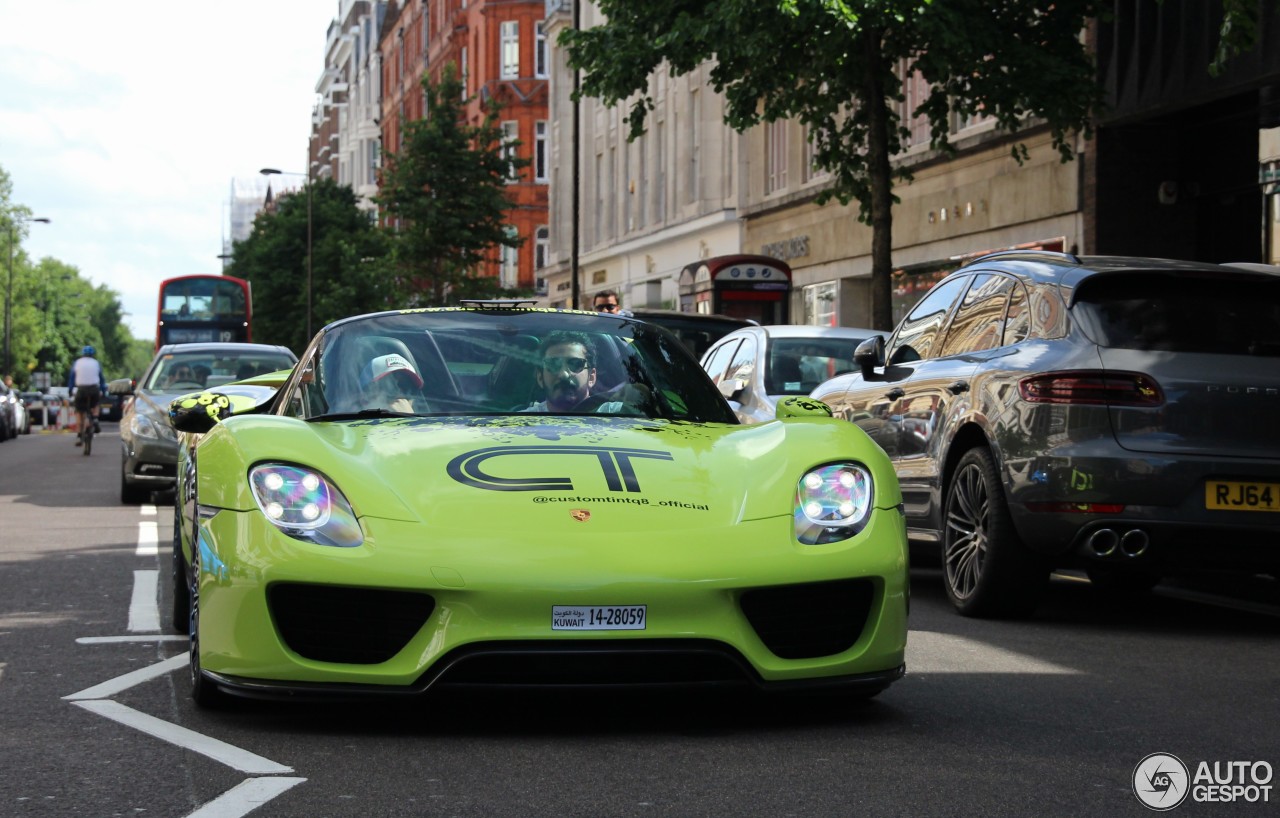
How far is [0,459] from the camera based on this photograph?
3145 cm

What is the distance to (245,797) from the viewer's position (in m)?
4.66

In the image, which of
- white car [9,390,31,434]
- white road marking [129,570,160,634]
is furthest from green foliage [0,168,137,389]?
white road marking [129,570,160,634]

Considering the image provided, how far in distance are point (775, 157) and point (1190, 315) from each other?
33.9 meters

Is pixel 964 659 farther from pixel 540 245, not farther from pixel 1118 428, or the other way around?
pixel 540 245

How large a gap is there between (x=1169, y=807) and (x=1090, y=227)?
21.0m

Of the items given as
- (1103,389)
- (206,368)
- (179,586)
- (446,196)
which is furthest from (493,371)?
(446,196)

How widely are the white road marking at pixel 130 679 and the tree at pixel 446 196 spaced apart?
45.2m

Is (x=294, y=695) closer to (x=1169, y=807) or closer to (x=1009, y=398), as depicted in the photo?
(x=1169, y=807)

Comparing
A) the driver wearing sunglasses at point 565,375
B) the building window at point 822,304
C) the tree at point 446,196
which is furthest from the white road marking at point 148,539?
the tree at point 446,196

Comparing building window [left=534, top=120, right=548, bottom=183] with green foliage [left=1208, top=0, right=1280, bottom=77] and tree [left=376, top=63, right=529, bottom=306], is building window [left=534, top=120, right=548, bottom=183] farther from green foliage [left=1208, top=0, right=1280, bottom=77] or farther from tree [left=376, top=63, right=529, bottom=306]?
green foliage [left=1208, top=0, right=1280, bottom=77]

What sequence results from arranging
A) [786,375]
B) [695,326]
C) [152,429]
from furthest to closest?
[695,326] < [152,429] < [786,375]

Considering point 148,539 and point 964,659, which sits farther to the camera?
point 148,539

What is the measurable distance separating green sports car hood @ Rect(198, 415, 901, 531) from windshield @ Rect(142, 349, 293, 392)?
12689 millimetres

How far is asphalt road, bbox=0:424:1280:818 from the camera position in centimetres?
470
